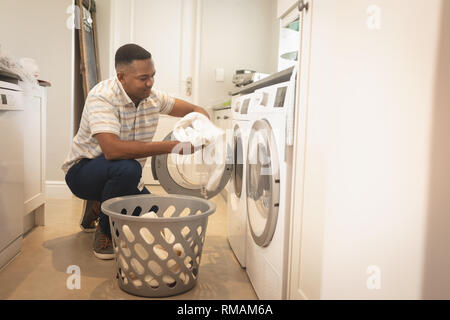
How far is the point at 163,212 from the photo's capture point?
1763mm

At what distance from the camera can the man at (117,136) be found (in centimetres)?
167

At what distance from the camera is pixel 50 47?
9.55 ft

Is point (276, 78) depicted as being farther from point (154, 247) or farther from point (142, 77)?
point (154, 247)

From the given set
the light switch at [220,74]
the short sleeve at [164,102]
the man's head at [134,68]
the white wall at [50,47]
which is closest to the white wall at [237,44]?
the light switch at [220,74]

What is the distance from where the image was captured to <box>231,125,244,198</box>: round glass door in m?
1.78

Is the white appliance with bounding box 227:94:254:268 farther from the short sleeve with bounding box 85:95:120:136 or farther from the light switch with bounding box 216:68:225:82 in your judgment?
the light switch with bounding box 216:68:225:82

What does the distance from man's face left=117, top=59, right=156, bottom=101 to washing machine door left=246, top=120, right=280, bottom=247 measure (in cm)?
52

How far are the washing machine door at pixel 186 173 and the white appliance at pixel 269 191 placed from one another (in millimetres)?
314

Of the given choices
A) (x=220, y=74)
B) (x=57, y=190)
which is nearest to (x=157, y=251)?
(x=57, y=190)

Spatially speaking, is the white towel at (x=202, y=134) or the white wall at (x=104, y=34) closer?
the white towel at (x=202, y=134)

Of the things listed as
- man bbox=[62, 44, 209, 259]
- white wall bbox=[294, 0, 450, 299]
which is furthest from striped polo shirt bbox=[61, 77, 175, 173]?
white wall bbox=[294, 0, 450, 299]

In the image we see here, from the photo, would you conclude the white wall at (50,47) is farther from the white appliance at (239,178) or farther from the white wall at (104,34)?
the white appliance at (239,178)

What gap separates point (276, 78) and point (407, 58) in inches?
25.4

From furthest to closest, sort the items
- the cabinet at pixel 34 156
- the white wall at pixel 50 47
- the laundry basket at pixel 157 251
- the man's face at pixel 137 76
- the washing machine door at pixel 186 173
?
the white wall at pixel 50 47 → the cabinet at pixel 34 156 → the washing machine door at pixel 186 173 → the man's face at pixel 137 76 → the laundry basket at pixel 157 251
